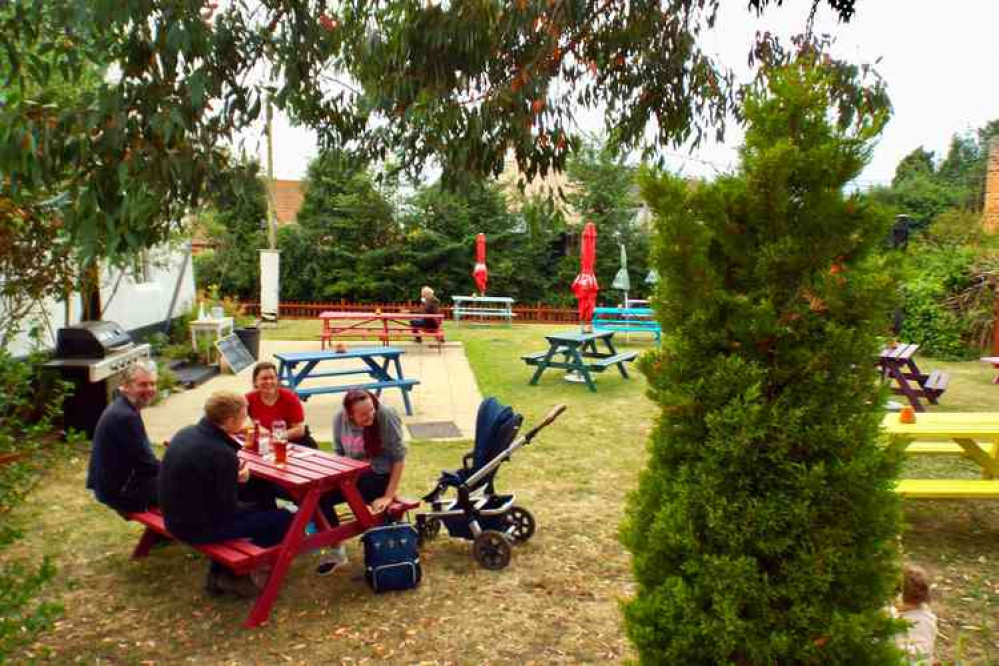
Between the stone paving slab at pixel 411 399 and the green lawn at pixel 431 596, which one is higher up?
the stone paving slab at pixel 411 399

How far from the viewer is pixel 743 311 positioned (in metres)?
2.30

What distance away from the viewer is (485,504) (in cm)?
510

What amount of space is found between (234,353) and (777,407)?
11.2 m

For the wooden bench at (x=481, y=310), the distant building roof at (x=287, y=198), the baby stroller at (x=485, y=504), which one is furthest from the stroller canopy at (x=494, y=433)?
the distant building roof at (x=287, y=198)

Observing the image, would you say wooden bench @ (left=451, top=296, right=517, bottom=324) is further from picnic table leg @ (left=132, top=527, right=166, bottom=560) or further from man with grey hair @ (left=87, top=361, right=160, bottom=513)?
man with grey hair @ (left=87, top=361, right=160, bottom=513)

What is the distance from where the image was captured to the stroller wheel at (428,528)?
200 inches

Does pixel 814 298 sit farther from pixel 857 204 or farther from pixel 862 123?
pixel 862 123

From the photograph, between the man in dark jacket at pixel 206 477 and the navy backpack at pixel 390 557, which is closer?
the man in dark jacket at pixel 206 477

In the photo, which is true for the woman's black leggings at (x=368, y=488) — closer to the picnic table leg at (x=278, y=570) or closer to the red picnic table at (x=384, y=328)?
the picnic table leg at (x=278, y=570)

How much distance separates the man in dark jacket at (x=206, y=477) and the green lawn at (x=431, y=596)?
0.52 meters

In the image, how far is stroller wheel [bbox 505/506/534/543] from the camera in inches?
204

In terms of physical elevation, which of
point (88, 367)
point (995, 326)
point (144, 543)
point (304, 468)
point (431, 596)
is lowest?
point (431, 596)

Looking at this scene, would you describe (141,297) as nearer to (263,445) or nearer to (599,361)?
(599,361)

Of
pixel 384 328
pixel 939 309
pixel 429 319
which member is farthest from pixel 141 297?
pixel 939 309
